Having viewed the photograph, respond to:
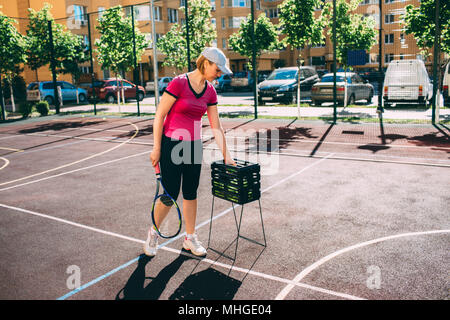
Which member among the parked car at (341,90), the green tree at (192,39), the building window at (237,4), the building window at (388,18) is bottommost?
the parked car at (341,90)

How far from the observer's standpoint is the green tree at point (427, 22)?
50.1 feet

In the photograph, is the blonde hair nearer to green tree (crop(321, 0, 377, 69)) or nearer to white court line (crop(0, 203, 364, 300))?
white court line (crop(0, 203, 364, 300))

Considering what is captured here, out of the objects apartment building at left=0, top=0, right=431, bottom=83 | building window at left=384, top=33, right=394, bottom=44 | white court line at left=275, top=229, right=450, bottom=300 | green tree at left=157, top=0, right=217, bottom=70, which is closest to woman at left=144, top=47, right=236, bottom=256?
white court line at left=275, top=229, right=450, bottom=300

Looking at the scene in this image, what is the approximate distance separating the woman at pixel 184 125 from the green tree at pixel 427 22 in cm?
1385

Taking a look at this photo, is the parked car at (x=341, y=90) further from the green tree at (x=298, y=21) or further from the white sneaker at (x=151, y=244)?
the white sneaker at (x=151, y=244)

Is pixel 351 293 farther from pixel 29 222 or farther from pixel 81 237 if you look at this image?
pixel 29 222

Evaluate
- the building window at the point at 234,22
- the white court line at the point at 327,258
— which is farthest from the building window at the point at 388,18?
the white court line at the point at 327,258

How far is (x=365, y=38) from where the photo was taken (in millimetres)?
22766

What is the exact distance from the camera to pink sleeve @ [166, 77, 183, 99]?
4.49 meters

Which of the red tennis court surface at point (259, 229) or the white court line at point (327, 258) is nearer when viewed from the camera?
the white court line at point (327, 258)

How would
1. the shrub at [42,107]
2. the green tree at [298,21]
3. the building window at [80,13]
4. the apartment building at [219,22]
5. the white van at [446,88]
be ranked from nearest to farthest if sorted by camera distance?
the green tree at [298,21]
the white van at [446,88]
the shrub at [42,107]
the apartment building at [219,22]
the building window at [80,13]

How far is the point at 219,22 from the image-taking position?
181 feet

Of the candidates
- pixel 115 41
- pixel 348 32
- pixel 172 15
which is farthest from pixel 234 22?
pixel 348 32

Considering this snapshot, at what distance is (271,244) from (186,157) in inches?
64.5
